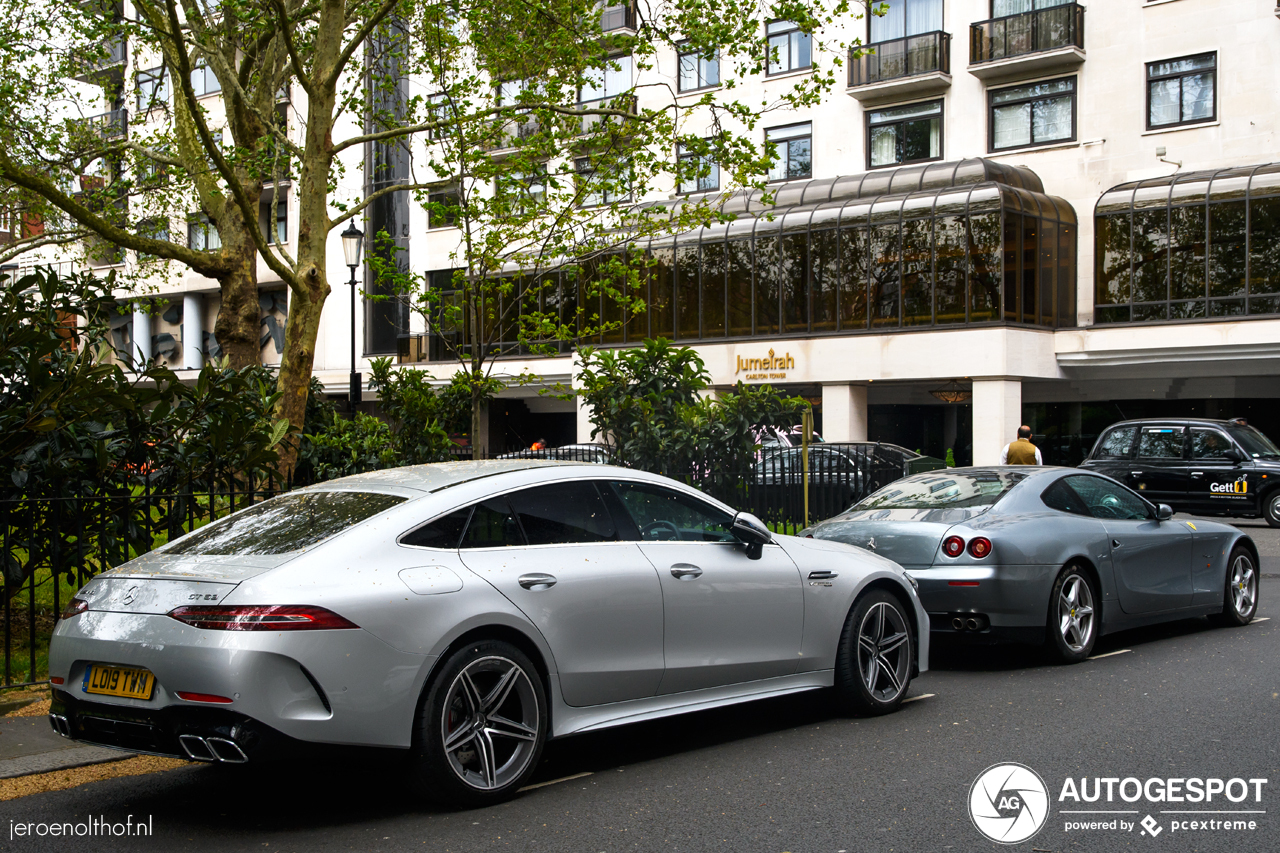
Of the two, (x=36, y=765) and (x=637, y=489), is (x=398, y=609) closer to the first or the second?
(x=637, y=489)

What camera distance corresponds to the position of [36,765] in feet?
19.1

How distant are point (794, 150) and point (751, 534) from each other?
1287 inches

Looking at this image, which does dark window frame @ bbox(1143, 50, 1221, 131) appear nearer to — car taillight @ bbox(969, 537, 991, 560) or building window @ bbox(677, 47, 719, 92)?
building window @ bbox(677, 47, 719, 92)

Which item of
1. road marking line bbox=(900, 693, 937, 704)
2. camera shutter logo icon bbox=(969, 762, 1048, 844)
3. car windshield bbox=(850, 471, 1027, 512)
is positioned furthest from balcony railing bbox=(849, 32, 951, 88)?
camera shutter logo icon bbox=(969, 762, 1048, 844)

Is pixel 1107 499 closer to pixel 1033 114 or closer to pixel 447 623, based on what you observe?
pixel 447 623

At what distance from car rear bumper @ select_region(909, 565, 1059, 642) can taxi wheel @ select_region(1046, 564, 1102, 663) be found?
0.13 meters

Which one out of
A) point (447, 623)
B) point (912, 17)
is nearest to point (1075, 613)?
point (447, 623)

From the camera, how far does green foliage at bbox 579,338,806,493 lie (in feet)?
45.6

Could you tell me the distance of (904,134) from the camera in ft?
117

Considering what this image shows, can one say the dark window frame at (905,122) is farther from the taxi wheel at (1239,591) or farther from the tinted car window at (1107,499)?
the tinted car window at (1107,499)

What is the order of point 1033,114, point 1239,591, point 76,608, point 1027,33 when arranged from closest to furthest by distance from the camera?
point 76,608
point 1239,591
point 1027,33
point 1033,114

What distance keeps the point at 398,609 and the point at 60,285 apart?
5.18 meters

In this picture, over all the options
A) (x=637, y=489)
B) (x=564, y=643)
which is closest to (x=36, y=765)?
(x=564, y=643)

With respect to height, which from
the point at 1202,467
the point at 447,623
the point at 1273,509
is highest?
the point at 447,623
